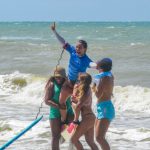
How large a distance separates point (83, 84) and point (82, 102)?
0.25 metres

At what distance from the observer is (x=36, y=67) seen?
2394 centimetres

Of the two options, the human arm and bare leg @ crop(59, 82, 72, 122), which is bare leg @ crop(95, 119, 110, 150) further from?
the human arm

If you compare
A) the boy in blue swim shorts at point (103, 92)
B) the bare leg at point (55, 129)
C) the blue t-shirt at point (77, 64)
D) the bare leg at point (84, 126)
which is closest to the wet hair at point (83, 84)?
the boy in blue swim shorts at point (103, 92)

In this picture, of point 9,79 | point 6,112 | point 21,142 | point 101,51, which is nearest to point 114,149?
point 21,142

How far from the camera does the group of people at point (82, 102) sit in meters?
7.17

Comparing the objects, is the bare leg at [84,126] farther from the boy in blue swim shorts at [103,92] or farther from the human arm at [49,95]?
the human arm at [49,95]

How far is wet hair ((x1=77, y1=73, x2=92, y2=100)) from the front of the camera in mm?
7086

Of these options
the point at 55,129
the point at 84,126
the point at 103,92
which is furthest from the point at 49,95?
the point at 103,92

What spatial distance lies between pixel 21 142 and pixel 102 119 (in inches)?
129

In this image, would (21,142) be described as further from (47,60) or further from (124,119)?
(47,60)

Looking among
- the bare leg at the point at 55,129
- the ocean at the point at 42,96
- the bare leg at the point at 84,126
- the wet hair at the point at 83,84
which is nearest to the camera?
the wet hair at the point at 83,84

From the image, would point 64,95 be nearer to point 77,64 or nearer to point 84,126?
point 84,126

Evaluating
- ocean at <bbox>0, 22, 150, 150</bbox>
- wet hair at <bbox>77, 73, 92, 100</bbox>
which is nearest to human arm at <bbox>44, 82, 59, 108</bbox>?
wet hair at <bbox>77, 73, 92, 100</bbox>

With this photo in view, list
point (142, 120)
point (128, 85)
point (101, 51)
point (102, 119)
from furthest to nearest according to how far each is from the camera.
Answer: point (101, 51), point (128, 85), point (142, 120), point (102, 119)
